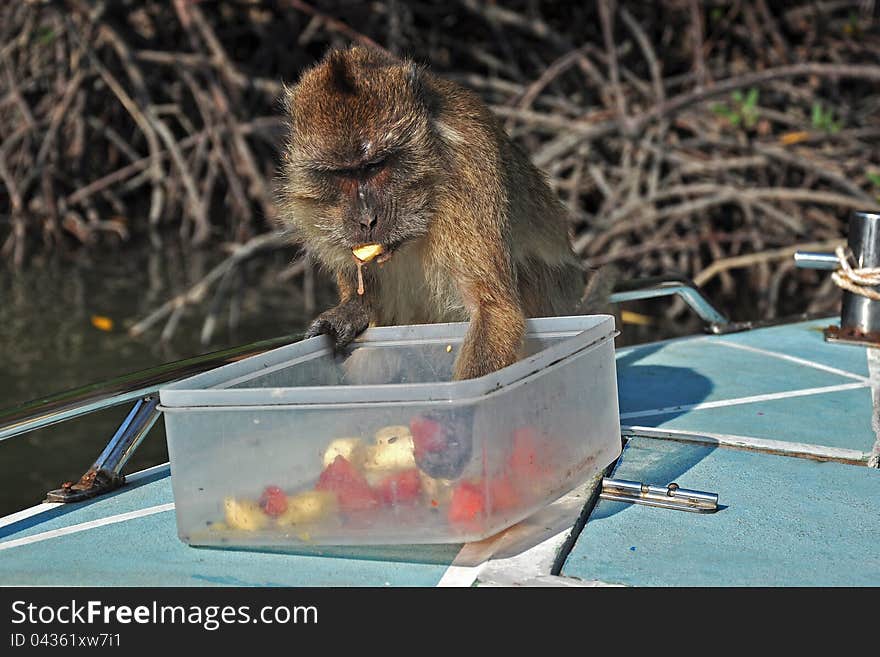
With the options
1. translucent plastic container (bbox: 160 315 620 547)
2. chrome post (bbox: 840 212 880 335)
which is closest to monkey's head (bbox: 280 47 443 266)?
translucent plastic container (bbox: 160 315 620 547)

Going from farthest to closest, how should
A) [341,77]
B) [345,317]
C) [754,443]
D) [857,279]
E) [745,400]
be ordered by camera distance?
[857,279]
[745,400]
[345,317]
[341,77]
[754,443]

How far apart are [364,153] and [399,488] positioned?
93 centimetres

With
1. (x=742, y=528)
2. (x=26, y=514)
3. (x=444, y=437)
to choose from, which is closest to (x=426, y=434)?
(x=444, y=437)

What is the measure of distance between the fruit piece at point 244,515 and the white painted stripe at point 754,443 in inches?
36.6

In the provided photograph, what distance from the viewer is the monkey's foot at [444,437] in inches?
69.3

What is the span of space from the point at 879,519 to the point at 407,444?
0.89 meters

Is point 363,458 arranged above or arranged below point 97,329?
above

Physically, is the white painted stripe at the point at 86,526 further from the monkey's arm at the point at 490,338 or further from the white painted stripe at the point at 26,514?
the monkey's arm at the point at 490,338

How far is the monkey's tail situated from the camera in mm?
3166

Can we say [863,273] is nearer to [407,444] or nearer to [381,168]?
[381,168]

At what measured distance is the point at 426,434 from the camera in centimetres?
177

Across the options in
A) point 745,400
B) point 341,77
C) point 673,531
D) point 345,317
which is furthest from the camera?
point 745,400

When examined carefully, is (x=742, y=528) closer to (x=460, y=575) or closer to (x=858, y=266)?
(x=460, y=575)

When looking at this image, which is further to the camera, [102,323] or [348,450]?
[102,323]
